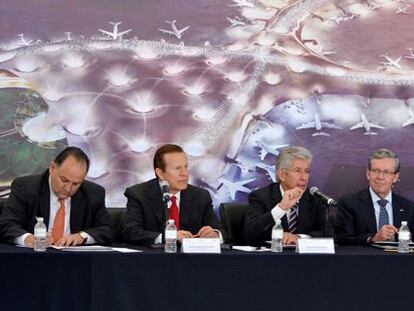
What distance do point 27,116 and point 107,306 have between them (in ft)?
6.48

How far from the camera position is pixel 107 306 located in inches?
161

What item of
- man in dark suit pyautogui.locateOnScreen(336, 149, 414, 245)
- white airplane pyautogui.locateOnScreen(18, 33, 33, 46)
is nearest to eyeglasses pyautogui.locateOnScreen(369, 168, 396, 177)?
man in dark suit pyautogui.locateOnScreen(336, 149, 414, 245)

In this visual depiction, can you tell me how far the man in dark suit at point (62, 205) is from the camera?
16.0ft

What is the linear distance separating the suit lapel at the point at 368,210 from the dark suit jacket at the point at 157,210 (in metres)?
0.88

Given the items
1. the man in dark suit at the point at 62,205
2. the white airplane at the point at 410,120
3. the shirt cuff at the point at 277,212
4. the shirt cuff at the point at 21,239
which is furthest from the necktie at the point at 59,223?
the white airplane at the point at 410,120

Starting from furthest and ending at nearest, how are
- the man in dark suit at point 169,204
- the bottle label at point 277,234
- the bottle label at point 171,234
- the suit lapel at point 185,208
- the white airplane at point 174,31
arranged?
the white airplane at point 174,31 → the suit lapel at point 185,208 → the man in dark suit at point 169,204 → the bottle label at point 277,234 → the bottle label at point 171,234

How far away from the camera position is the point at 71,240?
468cm

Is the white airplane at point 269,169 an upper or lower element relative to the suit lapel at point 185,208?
upper

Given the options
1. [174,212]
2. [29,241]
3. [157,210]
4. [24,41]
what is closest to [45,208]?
[29,241]

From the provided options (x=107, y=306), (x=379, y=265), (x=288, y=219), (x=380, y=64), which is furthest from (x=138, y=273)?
(x=380, y=64)

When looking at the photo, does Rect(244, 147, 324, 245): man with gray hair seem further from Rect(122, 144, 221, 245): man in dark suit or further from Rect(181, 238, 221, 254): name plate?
Rect(181, 238, 221, 254): name plate

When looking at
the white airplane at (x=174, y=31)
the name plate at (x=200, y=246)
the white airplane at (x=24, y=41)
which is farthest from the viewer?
the white airplane at (x=174, y=31)

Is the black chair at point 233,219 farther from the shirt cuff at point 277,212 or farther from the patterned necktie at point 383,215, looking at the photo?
the patterned necktie at point 383,215

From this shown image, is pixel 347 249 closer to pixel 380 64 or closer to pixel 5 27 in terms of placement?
pixel 380 64
